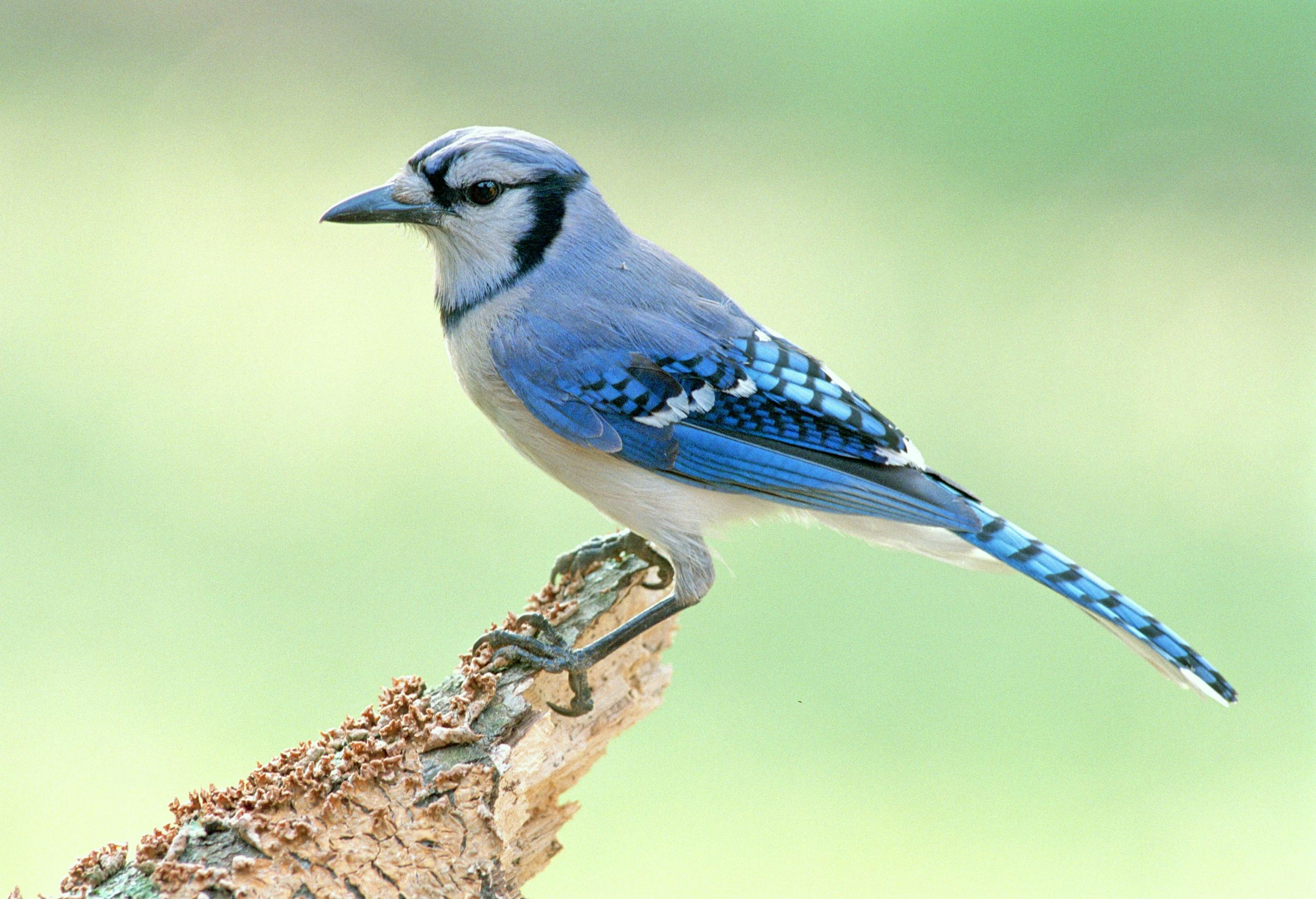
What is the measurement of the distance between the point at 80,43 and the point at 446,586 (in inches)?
112

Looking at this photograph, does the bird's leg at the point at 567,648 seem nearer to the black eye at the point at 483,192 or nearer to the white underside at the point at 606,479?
the white underside at the point at 606,479

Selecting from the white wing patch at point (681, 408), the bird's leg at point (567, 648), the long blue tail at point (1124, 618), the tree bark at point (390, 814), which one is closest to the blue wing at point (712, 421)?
the white wing patch at point (681, 408)

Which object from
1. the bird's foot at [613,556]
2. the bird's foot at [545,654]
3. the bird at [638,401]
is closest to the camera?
the bird's foot at [545,654]

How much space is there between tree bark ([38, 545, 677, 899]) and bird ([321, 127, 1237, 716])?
0.54ft

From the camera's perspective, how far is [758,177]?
4.85m

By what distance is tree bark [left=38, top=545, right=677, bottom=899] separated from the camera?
145 cm

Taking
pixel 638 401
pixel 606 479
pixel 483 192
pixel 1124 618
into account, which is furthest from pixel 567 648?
pixel 1124 618

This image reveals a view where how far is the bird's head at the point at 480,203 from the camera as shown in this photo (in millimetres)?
1938

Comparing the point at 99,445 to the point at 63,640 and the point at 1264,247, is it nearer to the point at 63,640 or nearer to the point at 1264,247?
the point at 63,640

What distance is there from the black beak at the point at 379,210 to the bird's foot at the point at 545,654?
620mm

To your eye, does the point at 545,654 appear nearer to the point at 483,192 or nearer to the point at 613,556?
the point at 613,556

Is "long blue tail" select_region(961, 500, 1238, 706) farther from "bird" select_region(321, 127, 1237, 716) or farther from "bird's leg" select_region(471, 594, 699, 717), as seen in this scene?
"bird's leg" select_region(471, 594, 699, 717)

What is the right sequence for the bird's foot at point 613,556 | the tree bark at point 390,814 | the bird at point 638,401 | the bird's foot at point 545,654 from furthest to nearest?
the bird's foot at point 613,556 < the bird at point 638,401 < the bird's foot at point 545,654 < the tree bark at point 390,814

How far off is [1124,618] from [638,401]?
2.50 feet
